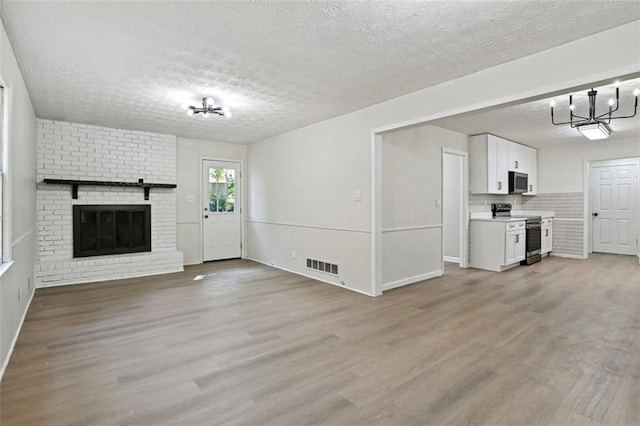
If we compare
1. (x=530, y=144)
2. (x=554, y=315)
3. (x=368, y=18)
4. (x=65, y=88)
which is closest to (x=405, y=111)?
(x=368, y=18)

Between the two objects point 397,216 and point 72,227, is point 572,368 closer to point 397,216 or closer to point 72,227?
point 397,216

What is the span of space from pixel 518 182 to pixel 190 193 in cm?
664

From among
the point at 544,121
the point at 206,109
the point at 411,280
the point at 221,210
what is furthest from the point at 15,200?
the point at 544,121

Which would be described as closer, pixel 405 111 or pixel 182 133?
pixel 405 111

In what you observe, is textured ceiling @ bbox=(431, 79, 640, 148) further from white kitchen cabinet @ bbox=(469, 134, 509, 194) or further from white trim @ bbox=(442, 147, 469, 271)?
white trim @ bbox=(442, 147, 469, 271)

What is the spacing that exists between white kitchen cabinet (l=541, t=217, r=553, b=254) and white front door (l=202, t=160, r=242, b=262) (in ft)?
21.3

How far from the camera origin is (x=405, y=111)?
153 inches

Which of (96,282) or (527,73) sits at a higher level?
(527,73)

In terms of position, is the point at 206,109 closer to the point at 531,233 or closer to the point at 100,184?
the point at 100,184

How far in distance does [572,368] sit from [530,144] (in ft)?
19.8

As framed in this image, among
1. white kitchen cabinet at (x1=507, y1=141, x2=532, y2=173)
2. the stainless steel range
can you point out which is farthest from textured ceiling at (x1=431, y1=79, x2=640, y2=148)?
the stainless steel range

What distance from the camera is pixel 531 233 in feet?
21.3

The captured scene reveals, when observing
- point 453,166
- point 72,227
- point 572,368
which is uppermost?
point 453,166

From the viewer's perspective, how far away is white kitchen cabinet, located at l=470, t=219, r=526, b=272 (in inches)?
229
